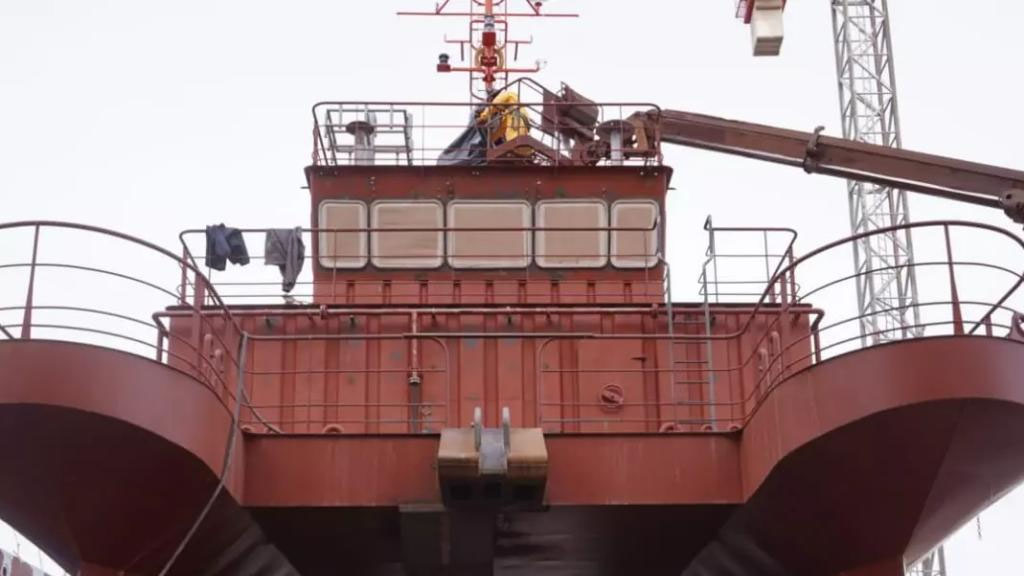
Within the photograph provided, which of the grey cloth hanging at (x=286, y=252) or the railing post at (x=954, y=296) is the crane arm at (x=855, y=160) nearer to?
the grey cloth hanging at (x=286, y=252)

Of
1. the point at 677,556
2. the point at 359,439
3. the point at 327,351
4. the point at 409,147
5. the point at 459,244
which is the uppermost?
the point at 409,147

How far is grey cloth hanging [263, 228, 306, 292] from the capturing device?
18078mm

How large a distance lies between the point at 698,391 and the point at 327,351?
425 cm

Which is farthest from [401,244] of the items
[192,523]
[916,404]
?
[916,404]

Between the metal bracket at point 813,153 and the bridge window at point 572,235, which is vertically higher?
the metal bracket at point 813,153

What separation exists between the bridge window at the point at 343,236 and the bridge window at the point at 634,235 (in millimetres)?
3138

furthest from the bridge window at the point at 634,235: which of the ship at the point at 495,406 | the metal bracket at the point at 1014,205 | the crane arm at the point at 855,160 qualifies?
the metal bracket at the point at 1014,205

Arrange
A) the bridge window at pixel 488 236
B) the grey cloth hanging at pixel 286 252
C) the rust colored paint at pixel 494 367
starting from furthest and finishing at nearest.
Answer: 1. the bridge window at pixel 488 236
2. the grey cloth hanging at pixel 286 252
3. the rust colored paint at pixel 494 367

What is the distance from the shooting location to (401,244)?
18531 millimetres

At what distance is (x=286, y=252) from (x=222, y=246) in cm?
102

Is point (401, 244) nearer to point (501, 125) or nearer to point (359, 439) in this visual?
point (501, 125)

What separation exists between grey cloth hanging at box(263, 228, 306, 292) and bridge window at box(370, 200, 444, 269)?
0.94 metres

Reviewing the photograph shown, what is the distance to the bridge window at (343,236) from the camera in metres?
18.5

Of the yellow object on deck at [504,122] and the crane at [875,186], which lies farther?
the crane at [875,186]
